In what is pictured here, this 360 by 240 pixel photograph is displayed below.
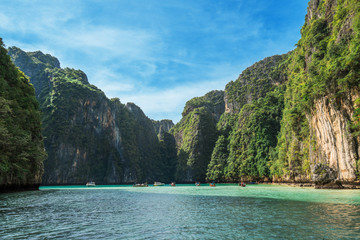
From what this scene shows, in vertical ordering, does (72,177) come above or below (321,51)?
below

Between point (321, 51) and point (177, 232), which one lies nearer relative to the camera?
point (177, 232)

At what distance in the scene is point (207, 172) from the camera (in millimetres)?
118312

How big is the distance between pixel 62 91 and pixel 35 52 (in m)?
66.0

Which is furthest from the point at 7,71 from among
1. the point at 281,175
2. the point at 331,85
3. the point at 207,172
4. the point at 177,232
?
the point at 207,172

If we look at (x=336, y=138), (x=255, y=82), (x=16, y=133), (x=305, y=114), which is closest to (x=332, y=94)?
(x=336, y=138)

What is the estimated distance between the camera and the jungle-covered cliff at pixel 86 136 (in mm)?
101750

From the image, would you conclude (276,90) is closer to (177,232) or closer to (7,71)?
(7,71)

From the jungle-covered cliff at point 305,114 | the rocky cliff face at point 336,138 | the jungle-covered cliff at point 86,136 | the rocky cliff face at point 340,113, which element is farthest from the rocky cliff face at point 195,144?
the rocky cliff face at point 336,138

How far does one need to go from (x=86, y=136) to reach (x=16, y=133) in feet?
289

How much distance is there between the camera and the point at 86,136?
371 feet

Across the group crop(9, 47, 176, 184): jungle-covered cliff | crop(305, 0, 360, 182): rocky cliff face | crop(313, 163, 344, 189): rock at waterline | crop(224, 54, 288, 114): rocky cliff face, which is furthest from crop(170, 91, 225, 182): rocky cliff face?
crop(313, 163, 344, 189): rock at waterline

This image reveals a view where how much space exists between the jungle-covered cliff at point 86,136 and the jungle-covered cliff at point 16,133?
2426 inches

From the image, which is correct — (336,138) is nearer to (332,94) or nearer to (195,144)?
(332,94)

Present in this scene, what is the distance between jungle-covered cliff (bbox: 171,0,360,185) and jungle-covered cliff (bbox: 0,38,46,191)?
41.7m
